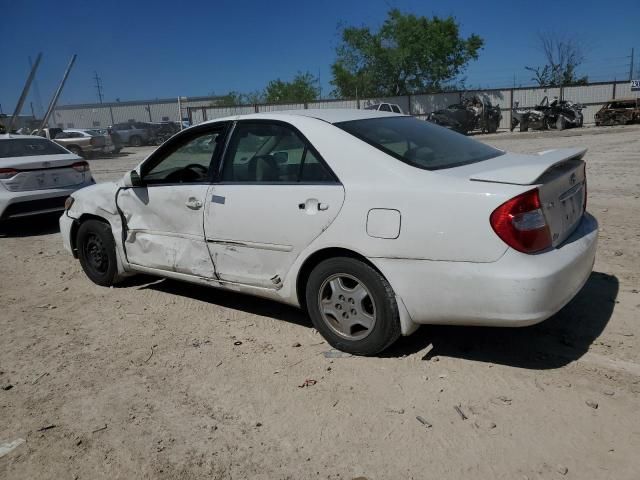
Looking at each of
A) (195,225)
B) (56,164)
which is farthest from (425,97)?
(195,225)

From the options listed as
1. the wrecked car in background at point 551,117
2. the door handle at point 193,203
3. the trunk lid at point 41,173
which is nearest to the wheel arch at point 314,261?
the door handle at point 193,203

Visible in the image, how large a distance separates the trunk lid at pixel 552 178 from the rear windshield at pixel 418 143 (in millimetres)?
155

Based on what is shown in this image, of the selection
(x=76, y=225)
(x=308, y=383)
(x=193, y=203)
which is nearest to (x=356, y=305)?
(x=308, y=383)

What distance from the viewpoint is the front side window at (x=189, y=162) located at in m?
4.08

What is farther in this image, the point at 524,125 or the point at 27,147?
the point at 524,125

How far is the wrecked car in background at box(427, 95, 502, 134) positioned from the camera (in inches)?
1110

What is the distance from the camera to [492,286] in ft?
9.16

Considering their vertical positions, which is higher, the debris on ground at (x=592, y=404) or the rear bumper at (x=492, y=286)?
the rear bumper at (x=492, y=286)

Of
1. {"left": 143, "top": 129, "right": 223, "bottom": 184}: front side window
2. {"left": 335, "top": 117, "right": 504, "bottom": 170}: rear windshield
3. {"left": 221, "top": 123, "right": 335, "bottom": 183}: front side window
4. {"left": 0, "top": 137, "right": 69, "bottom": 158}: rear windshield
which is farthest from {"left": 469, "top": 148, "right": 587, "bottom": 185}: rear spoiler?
{"left": 0, "top": 137, "right": 69, "bottom": 158}: rear windshield

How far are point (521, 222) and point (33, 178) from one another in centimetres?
714

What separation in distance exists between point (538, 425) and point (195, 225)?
8.69 ft

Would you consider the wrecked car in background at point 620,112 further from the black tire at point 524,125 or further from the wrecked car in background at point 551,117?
the black tire at point 524,125

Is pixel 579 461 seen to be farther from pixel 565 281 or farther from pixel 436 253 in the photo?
pixel 436 253

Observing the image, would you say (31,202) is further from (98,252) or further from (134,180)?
(134,180)
